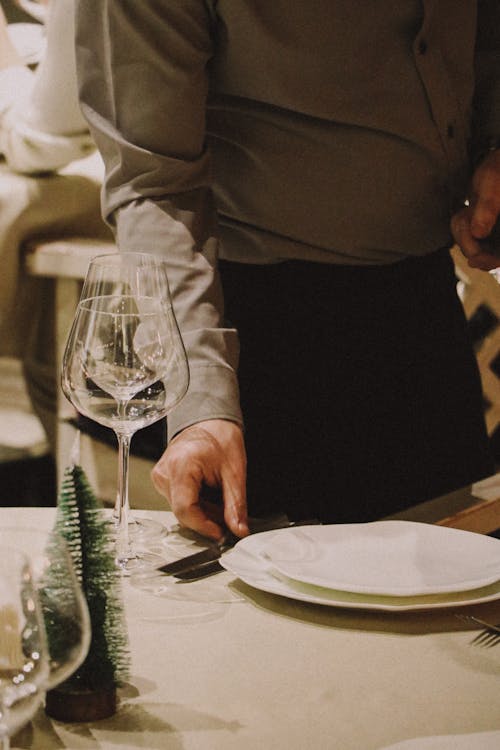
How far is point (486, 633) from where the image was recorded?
2.76ft

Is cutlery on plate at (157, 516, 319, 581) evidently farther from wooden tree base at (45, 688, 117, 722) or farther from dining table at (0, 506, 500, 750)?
wooden tree base at (45, 688, 117, 722)

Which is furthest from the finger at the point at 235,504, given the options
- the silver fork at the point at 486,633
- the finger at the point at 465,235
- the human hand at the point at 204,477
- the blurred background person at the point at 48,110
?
the blurred background person at the point at 48,110

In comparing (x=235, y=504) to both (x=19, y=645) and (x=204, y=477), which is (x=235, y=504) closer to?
(x=204, y=477)

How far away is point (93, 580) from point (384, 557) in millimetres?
368

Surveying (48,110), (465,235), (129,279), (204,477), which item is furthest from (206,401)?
(48,110)

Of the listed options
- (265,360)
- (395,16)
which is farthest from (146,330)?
(395,16)

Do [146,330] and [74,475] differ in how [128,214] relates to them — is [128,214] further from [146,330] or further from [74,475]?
[74,475]

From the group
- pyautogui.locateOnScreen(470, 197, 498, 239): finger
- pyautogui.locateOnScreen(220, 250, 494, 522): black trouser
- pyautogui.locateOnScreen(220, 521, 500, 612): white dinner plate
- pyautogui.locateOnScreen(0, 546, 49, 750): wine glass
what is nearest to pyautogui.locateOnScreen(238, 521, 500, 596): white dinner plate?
pyautogui.locateOnScreen(220, 521, 500, 612): white dinner plate

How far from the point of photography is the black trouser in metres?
1.55

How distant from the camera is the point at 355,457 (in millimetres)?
1599

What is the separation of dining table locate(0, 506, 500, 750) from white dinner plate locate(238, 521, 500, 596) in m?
0.03

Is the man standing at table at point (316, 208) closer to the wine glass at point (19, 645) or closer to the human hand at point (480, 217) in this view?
the human hand at point (480, 217)

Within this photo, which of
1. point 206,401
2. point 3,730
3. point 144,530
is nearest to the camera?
point 3,730

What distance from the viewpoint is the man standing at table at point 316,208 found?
130 centimetres
